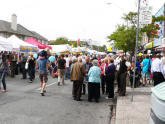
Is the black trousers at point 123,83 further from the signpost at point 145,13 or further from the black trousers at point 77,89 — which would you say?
the signpost at point 145,13

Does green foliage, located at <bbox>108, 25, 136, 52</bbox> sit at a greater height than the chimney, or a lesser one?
lesser

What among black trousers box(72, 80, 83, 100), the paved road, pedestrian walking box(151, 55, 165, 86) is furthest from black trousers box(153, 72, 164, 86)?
black trousers box(72, 80, 83, 100)

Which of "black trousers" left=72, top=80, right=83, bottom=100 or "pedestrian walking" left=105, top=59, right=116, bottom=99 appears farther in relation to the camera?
"pedestrian walking" left=105, top=59, right=116, bottom=99

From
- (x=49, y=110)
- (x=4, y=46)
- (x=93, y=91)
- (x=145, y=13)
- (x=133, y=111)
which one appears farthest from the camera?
Result: (x=4, y=46)

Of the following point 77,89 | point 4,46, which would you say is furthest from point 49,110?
point 4,46

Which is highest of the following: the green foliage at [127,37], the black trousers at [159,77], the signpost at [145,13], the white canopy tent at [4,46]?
the green foliage at [127,37]

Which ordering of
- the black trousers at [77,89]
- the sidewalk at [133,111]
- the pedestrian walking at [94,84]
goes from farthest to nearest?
the black trousers at [77,89] → the pedestrian walking at [94,84] → the sidewalk at [133,111]

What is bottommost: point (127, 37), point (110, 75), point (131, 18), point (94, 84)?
point (94, 84)

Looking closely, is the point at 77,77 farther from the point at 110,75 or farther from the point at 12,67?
the point at 12,67

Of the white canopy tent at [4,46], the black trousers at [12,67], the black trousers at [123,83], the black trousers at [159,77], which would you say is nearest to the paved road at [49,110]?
the black trousers at [123,83]

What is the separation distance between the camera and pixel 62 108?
7094 millimetres

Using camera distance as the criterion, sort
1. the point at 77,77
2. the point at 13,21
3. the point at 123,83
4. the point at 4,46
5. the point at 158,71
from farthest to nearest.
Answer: the point at 13,21 → the point at 4,46 → the point at 158,71 → the point at 123,83 → the point at 77,77

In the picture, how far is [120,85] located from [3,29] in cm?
5562

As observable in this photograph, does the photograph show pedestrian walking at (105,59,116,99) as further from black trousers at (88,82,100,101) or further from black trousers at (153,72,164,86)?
black trousers at (153,72,164,86)
